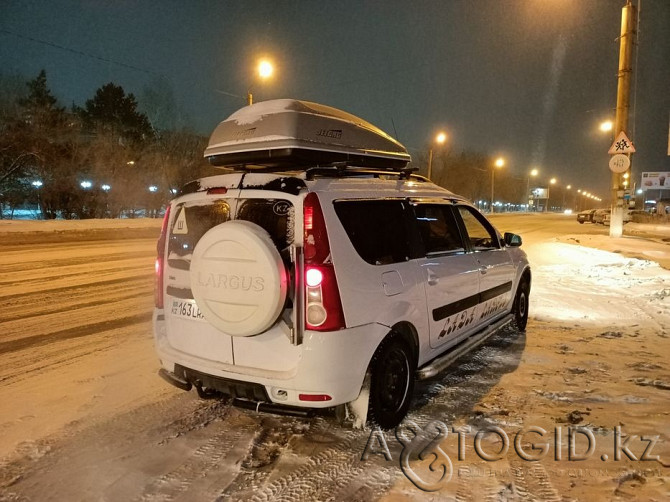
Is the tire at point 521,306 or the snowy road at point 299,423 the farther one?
the tire at point 521,306

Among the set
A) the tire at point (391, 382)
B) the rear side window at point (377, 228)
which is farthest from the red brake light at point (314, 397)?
the rear side window at point (377, 228)

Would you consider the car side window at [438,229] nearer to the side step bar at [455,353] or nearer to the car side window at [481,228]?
the car side window at [481,228]

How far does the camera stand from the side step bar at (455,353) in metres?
3.84

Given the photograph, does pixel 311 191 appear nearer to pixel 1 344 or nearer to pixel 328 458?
pixel 328 458

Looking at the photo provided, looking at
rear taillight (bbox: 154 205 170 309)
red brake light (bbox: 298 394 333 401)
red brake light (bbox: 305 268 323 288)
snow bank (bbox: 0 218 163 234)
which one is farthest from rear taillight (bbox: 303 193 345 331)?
snow bank (bbox: 0 218 163 234)

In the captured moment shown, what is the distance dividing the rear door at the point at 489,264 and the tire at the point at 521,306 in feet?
1.24

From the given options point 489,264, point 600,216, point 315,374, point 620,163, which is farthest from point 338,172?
point 600,216

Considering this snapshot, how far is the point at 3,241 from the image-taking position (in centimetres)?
1708

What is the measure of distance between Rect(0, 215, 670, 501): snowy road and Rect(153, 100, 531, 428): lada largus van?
38cm

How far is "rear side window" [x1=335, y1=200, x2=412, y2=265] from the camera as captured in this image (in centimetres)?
331

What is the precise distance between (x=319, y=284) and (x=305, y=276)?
0.10m

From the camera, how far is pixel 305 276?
9.99ft

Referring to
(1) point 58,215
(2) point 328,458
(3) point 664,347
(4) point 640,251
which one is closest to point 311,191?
(2) point 328,458

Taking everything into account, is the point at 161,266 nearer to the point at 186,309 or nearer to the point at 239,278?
the point at 186,309
